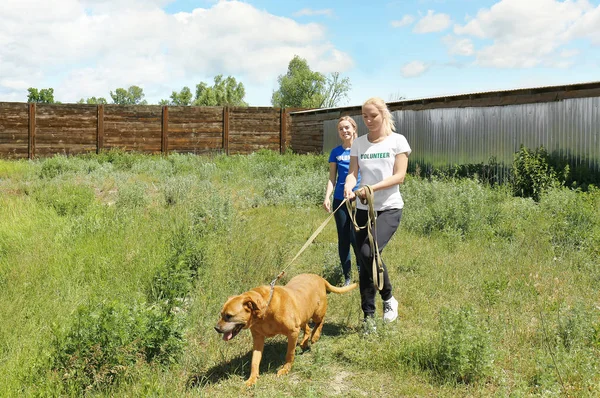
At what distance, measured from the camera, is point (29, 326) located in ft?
14.9

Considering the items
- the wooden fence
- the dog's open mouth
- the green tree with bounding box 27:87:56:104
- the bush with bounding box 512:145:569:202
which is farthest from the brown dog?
the green tree with bounding box 27:87:56:104

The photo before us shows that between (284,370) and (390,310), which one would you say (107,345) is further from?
(390,310)

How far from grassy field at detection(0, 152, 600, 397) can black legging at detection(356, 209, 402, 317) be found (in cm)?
34

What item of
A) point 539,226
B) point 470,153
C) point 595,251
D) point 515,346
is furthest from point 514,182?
point 515,346

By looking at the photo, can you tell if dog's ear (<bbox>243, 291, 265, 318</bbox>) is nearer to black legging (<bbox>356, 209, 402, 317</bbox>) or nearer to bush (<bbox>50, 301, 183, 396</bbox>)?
bush (<bbox>50, 301, 183, 396</bbox>)

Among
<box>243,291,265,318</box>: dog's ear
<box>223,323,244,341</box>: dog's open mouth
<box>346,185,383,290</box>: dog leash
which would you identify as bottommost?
<box>223,323,244,341</box>: dog's open mouth

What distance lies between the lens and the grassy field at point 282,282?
3.77m

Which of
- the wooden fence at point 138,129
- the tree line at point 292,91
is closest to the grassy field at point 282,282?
the wooden fence at point 138,129

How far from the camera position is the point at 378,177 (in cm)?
457

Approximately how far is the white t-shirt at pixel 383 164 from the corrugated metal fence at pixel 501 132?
8.82 meters

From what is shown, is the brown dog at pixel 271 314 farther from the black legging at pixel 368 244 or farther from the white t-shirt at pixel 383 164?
the white t-shirt at pixel 383 164

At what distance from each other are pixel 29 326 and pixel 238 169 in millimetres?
12253

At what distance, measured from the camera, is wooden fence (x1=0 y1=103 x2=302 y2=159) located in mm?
20938

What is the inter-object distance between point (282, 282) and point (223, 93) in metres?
62.2
